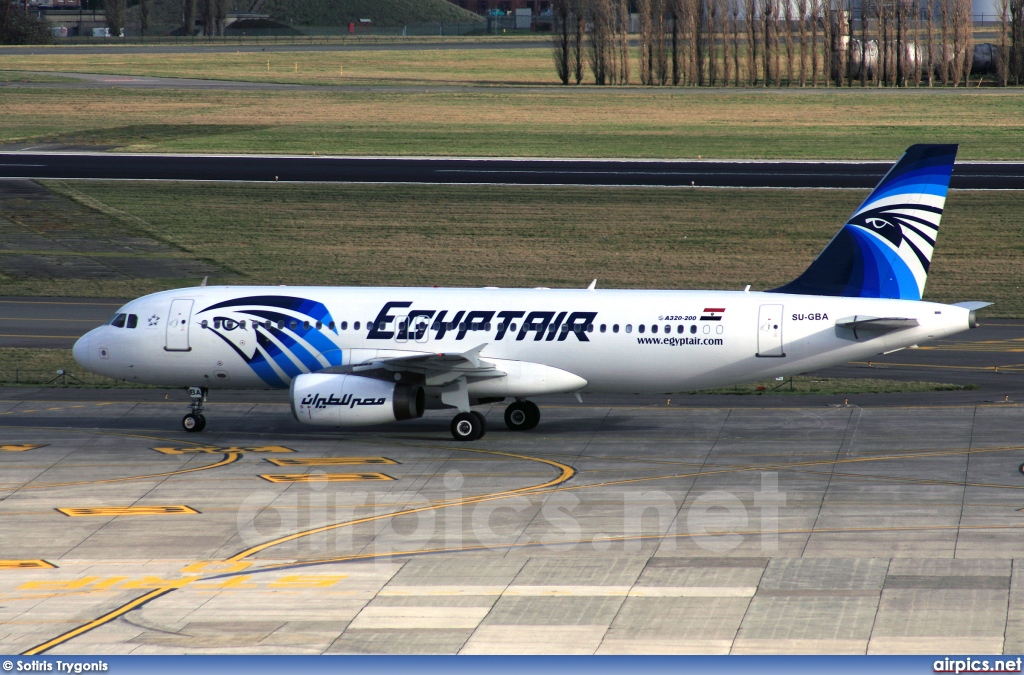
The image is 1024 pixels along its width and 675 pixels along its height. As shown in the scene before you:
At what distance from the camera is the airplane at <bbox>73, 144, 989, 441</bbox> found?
38.0m

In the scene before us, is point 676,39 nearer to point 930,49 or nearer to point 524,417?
point 930,49

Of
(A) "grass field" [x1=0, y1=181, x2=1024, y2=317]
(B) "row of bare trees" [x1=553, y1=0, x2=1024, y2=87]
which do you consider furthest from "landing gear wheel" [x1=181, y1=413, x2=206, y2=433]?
(B) "row of bare trees" [x1=553, y1=0, x2=1024, y2=87]

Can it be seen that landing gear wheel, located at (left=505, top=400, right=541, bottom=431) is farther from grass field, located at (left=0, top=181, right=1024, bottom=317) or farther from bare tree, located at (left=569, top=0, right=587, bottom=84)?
bare tree, located at (left=569, top=0, right=587, bottom=84)

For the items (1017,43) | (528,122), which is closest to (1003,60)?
(1017,43)

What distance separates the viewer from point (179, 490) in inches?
1341

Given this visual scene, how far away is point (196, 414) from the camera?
135ft

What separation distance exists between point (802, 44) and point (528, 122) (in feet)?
134

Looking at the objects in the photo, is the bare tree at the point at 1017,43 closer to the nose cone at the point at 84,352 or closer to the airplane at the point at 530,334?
the airplane at the point at 530,334

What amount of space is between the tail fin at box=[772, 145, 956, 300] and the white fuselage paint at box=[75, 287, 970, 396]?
1.13 m

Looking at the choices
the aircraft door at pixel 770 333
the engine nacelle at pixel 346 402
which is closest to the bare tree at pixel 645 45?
the aircraft door at pixel 770 333

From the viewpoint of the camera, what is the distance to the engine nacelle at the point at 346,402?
1487 inches

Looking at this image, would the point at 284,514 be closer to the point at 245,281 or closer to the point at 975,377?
the point at 975,377

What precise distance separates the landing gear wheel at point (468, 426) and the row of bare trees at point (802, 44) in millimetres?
100541

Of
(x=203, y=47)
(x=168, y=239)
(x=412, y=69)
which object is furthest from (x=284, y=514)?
(x=203, y=47)
